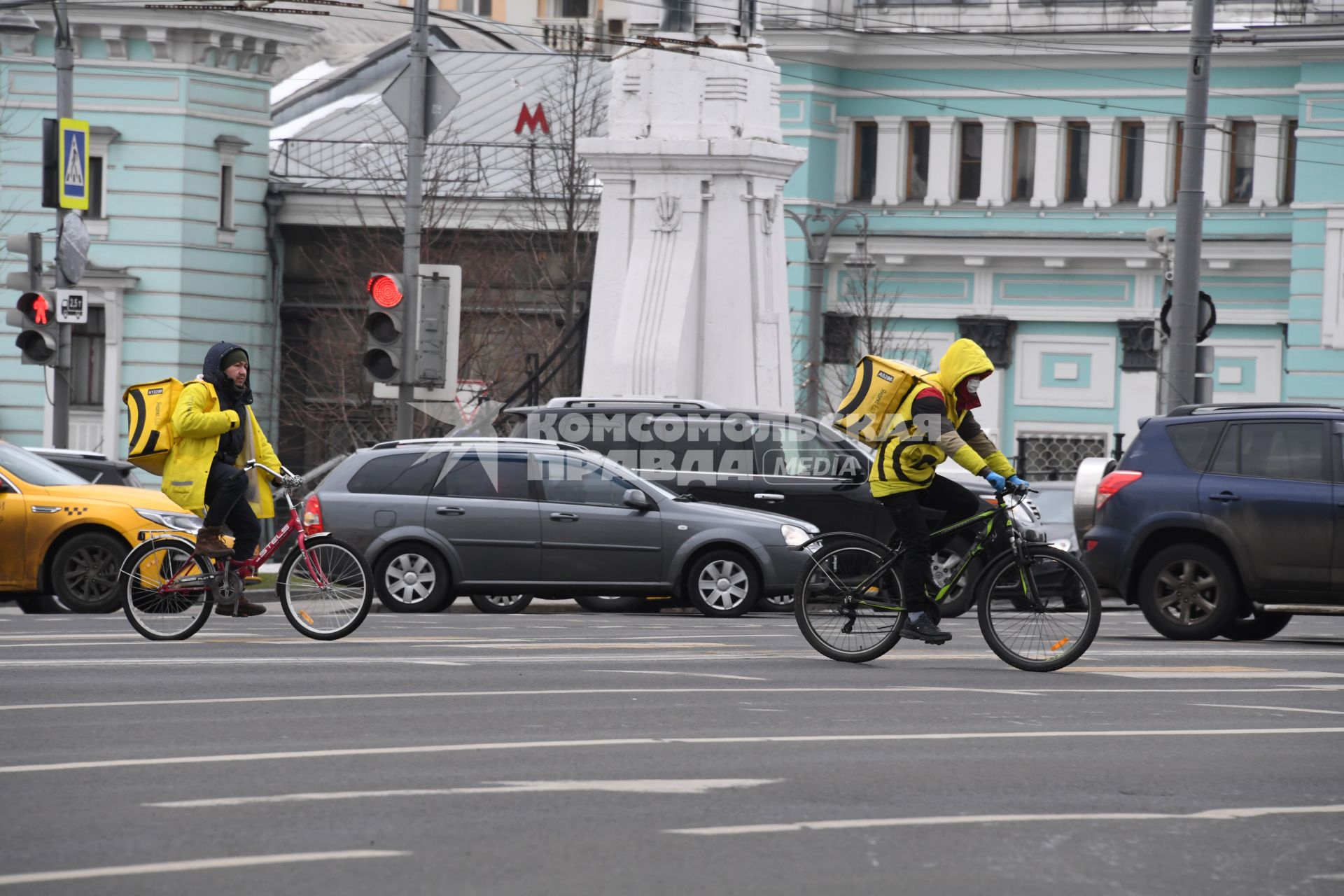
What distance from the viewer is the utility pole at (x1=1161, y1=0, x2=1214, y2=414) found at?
2395 centimetres

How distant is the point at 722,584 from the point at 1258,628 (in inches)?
175

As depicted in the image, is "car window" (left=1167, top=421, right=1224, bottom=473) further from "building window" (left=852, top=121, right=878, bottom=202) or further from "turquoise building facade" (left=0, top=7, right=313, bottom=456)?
"building window" (left=852, top=121, right=878, bottom=202)

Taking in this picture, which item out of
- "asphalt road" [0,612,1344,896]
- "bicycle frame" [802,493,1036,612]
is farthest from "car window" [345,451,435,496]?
"bicycle frame" [802,493,1036,612]

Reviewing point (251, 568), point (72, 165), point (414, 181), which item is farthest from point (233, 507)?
point (72, 165)

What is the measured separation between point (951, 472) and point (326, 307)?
724 inches

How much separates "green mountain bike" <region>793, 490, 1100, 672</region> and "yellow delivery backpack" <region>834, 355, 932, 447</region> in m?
0.65

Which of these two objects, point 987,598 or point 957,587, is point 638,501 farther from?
point 987,598

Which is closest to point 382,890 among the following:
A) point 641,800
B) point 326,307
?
point 641,800

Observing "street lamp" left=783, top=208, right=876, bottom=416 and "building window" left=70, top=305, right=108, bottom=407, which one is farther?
"building window" left=70, top=305, right=108, bottom=407

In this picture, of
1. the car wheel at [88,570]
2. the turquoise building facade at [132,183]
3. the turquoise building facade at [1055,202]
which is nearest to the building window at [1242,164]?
the turquoise building facade at [1055,202]

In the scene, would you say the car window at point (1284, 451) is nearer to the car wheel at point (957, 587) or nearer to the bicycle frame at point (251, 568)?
the car wheel at point (957, 587)

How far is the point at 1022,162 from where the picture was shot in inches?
1666

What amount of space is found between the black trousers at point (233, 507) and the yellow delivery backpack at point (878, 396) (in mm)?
4000

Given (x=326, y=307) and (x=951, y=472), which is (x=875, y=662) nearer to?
(x=951, y=472)
